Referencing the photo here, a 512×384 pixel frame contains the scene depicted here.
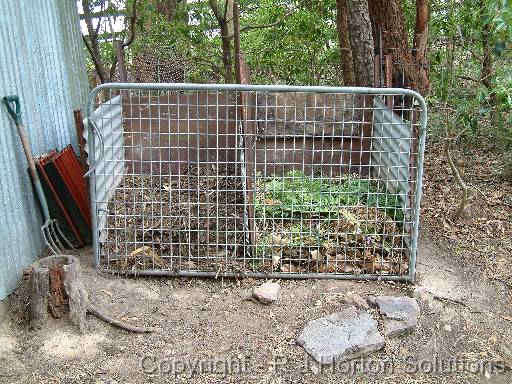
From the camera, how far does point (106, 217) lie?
4.39 meters

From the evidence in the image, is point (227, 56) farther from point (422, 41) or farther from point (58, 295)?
point (58, 295)

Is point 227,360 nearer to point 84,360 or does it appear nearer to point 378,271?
point 84,360

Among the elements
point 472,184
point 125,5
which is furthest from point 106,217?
point 125,5

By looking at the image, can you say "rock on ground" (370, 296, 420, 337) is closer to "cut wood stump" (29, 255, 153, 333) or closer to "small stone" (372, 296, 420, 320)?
"small stone" (372, 296, 420, 320)

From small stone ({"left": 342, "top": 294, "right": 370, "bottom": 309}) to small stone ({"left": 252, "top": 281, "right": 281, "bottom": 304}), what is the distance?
1.68 feet

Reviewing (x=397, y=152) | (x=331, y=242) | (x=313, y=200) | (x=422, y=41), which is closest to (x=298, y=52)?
(x=422, y=41)

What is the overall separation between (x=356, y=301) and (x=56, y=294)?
2108mm

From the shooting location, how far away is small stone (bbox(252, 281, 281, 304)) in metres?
3.96

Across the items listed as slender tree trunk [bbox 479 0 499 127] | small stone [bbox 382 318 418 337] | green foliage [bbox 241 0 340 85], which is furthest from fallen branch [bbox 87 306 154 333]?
green foliage [bbox 241 0 340 85]

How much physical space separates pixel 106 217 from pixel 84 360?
1.33m

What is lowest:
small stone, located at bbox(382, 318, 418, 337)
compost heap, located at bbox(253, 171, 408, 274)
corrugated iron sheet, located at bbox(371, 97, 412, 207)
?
small stone, located at bbox(382, 318, 418, 337)

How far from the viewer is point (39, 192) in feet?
13.6

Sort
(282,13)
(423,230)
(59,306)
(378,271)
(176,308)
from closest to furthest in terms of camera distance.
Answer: (59,306) → (176,308) → (378,271) → (423,230) → (282,13)

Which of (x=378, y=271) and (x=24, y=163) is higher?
(x=24, y=163)
